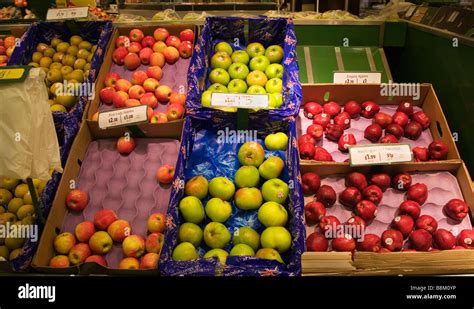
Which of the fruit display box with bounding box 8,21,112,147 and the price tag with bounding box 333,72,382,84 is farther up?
the fruit display box with bounding box 8,21,112,147

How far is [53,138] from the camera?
1.42 meters

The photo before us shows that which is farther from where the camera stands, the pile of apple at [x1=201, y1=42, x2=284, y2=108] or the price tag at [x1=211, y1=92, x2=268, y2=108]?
the pile of apple at [x1=201, y1=42, x2=284, y2=108]

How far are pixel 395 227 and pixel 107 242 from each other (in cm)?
137

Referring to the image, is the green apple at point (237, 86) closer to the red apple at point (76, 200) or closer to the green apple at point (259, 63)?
the green apple at point (259, 63)

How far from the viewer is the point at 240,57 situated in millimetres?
2539

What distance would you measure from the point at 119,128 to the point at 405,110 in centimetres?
178

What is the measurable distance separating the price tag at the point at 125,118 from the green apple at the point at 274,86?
756mm

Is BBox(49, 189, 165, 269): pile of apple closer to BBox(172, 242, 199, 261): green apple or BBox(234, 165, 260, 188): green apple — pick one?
BBox(172, 242, 199, 261): green apple

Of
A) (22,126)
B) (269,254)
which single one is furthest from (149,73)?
(269,254)

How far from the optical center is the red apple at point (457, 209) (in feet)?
5.83

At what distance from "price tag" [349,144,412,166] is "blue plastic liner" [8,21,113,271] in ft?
4.95

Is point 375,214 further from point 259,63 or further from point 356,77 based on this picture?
point 259,63

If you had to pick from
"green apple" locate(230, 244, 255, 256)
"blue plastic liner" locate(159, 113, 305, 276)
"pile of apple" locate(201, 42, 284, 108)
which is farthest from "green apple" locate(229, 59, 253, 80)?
"green apple" locate(230, 244, 255, 256)

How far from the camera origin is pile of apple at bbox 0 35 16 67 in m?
2.75
